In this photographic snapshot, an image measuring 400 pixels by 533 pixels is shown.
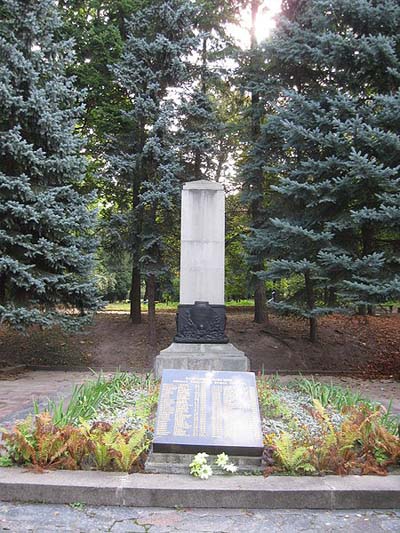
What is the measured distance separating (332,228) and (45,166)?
575 centimetres

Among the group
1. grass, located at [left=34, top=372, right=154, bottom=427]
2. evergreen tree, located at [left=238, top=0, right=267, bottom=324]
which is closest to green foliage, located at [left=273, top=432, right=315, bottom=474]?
grass, located at [left=34, top=372, right=154, bottom=427]

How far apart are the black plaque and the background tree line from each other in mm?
4581

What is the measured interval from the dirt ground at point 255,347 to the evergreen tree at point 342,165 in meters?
1.82

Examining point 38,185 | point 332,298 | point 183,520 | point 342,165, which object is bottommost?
point 183,520

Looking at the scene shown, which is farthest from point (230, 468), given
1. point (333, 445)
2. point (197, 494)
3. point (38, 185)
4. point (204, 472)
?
point (38, 185)

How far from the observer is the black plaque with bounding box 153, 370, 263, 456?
405 cm

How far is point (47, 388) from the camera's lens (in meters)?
8.30

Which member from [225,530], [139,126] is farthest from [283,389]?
[139,126]

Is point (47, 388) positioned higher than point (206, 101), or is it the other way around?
point (206, 101)

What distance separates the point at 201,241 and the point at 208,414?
413cm

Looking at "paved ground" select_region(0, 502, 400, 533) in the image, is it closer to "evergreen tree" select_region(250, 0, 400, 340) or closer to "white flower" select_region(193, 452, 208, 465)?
"white flower" select_region(193, 452, 208, 465)

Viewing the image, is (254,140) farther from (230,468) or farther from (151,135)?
(230,468)

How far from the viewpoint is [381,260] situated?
8656 millimetres

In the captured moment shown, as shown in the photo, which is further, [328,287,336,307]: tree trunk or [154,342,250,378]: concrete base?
[328,287,336,307]: tree trunk
